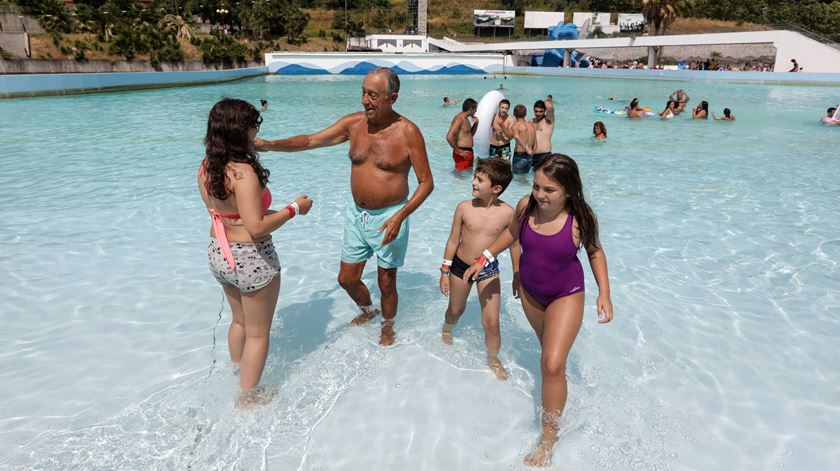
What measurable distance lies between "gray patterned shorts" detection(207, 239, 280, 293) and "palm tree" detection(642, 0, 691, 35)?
5349 centimetres

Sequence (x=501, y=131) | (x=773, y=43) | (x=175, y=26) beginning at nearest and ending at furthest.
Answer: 1. (x=501, y=131)
2. (x=773, y=43)
3. (x=175, y=26)

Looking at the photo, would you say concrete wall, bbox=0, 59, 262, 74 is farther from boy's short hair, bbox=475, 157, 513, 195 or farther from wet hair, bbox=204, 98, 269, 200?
boy's short hair, bbox=475, 157, 513, 195

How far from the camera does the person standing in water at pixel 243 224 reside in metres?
2.44

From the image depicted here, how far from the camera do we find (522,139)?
330 inches

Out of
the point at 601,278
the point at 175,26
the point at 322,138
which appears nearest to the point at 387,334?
the point at 322,138

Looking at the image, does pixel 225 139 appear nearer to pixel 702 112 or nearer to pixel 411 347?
pixel 411 347

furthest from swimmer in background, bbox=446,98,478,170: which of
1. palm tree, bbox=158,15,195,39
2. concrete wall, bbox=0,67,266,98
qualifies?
palm tree, bbox=158,15,195,39

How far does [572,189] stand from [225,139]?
65.1 inches

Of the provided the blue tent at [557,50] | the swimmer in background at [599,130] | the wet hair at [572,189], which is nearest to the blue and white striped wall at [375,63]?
the blue tent at [557,50]

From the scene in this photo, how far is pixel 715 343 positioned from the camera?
13.3 feet

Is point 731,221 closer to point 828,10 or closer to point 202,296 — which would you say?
point 202,296

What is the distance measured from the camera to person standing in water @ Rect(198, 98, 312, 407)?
2441mm

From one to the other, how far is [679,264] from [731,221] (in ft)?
6.00

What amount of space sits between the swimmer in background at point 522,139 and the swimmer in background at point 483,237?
16.5 ft
